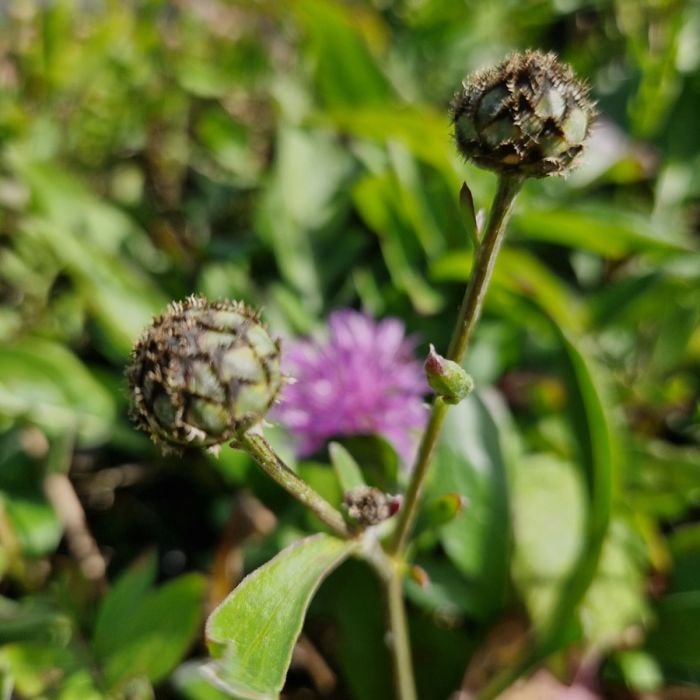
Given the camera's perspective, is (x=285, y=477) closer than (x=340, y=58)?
Yes

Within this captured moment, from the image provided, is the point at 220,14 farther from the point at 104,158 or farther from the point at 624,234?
the point at 624,234

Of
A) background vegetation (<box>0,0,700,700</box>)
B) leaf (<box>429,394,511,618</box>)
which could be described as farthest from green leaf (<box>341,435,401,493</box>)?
leaf (<box>429,394,511,618</box>)

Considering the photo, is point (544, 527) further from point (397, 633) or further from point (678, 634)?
point (397, 633)

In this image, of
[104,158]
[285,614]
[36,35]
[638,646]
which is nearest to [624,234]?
[638,646]

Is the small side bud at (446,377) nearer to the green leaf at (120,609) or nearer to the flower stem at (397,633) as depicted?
the flower stem at (397,633)

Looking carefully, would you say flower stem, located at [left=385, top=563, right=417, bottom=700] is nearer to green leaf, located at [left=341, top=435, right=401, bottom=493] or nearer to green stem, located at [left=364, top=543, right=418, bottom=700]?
green stem, located at [left=364, top=543, right=418, bottom=700]

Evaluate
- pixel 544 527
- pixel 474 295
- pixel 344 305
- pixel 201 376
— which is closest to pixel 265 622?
pixel 201 376
